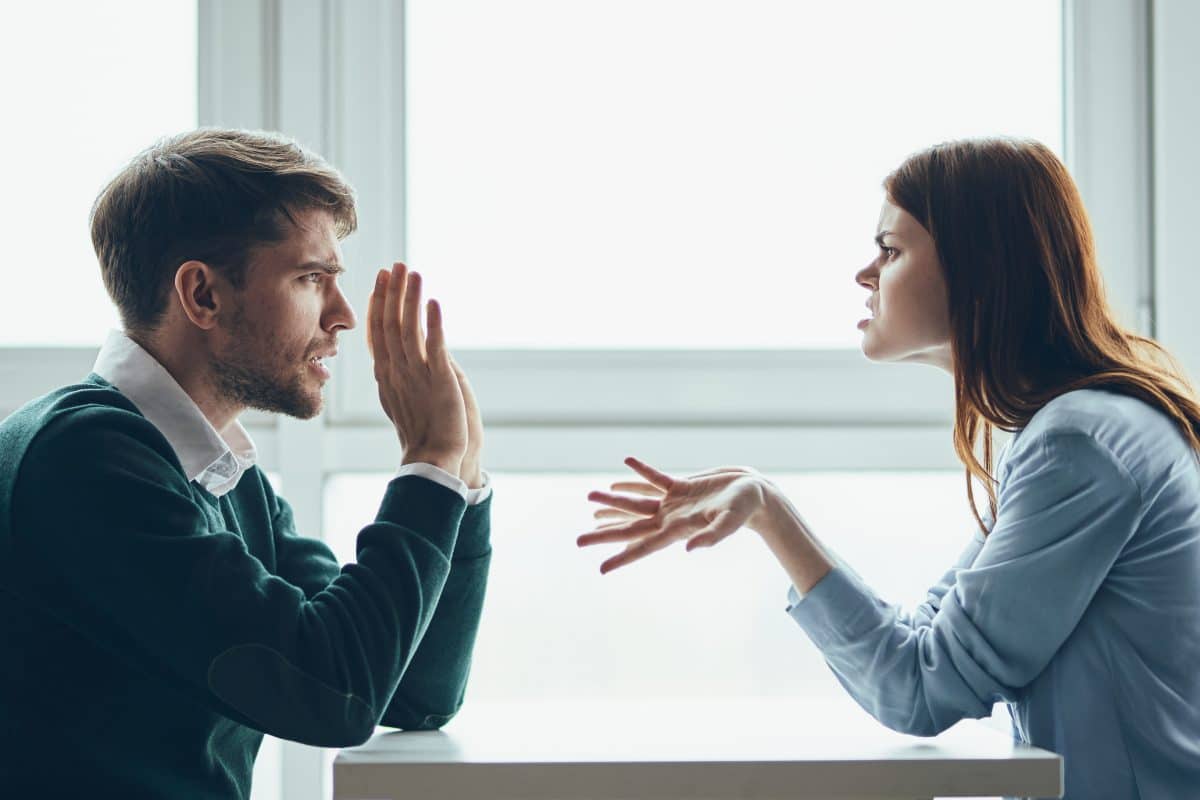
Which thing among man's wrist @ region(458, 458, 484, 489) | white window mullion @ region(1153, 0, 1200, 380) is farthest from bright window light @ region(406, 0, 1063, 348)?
man's wrist @ region(458, 458, 484, 489)

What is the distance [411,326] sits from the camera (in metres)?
1.06

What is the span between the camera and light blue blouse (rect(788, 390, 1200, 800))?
951 mm

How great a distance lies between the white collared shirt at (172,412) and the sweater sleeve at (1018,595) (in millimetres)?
439

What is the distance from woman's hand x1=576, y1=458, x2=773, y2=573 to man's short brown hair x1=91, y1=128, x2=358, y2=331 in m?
0.42

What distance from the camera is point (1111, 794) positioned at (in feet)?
3.10

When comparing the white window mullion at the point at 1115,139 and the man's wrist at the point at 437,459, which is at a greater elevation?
the white window mullion at the point at 1115,139

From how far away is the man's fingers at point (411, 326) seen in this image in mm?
1054

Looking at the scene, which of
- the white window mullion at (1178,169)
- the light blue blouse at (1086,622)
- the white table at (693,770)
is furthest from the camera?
the white window mullion at (1178,169)

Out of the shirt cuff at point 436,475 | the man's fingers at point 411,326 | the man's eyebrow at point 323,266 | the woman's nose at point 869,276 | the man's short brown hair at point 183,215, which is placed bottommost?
the shirt cuff at point 436,475

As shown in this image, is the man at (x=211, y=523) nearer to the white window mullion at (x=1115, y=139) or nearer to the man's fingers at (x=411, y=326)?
the man's fingers at (x=411, y=326)

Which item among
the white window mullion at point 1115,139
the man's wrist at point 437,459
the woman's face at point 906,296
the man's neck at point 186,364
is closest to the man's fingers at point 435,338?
the man's wrist at point 437,459

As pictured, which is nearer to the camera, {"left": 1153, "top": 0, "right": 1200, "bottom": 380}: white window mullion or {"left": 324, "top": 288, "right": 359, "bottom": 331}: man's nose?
{"left": 324, "top": 288, "right": 359, "bottom": 331}: man's nose

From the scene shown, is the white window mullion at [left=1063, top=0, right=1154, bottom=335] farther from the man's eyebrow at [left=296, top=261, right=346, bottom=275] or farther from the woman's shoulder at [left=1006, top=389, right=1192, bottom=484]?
the man's eyebrow at [left=296, top=261, right=346, bottom=275]

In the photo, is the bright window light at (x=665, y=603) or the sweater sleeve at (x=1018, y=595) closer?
the sweater sleeve at (x=1018, y=595)
